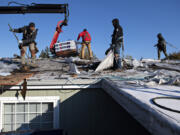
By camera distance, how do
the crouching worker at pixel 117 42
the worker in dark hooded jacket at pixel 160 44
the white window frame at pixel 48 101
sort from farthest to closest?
the worker in dark hooded jacket at pixel 160 44, the crouching worker at pixel 117 42, the white window frame at pixel 48 101

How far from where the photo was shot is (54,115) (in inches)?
168

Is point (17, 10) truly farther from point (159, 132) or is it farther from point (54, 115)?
point (159, 132)

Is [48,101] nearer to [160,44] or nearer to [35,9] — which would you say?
[35,9]

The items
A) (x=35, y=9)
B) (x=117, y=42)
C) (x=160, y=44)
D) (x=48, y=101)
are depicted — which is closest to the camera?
(x=48, y=101)

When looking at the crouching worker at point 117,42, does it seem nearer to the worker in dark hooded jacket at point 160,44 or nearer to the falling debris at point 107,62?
the falling debris at point 107,62

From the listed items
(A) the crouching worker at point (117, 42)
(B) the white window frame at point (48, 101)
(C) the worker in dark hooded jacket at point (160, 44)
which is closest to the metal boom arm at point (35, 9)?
(A) the crouching worker at point (117, 42)

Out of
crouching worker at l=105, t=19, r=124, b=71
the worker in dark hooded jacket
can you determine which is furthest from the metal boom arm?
the worker in dark hooded jacket

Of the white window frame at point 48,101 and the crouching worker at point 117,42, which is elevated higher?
the crouching worker at point 117,42

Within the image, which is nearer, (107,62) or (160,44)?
(107,62)

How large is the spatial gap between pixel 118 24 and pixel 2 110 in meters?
4.28

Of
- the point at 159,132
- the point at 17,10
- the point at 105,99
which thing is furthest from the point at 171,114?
the point at 17,10

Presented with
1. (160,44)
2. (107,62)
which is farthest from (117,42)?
(160,44)

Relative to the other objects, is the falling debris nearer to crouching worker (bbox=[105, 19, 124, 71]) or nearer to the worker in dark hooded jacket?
crouching worker (bbox=[105, 19, 124, 71])

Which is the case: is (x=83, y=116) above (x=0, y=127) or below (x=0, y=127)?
above
